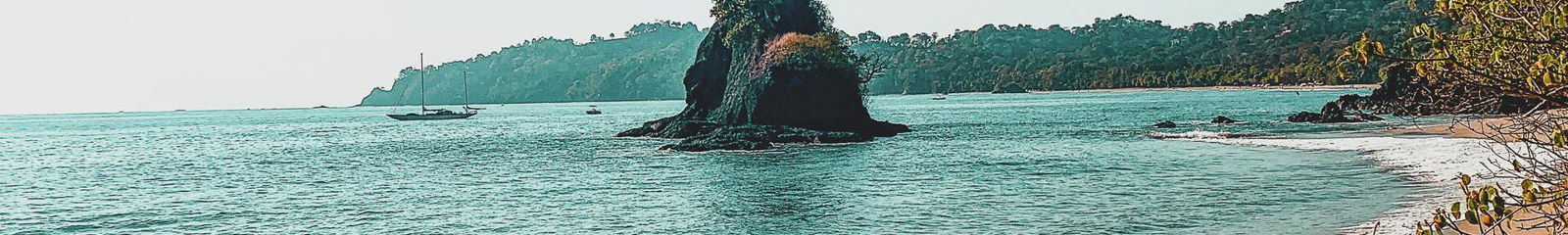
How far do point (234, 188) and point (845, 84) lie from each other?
34874 millimetres

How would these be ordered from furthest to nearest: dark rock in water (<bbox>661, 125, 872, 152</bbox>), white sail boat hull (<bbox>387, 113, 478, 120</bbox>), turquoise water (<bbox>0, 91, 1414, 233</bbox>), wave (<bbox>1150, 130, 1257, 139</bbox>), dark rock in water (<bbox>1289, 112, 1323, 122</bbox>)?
white sail boat hull (<bbox>387, 113, 478, 120</bbox>) < dark rock in water (<bbox>1289, 112, 1323, 122</bbox>) < wave (<bbox>1150, 130, 1257, 139</bbox>) < dark rock in water (<bbox>661, 125, 872, 152</bbox>) < turquoise water (<bbox>0, 91, 1414, 233</bbox>)

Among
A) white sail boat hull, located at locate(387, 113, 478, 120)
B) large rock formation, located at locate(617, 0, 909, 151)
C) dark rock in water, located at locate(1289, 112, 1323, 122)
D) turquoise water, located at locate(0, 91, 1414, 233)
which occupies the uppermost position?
large rock formation, located at locate(617, 0, 909, 151)

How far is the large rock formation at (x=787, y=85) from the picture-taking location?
2564 inches

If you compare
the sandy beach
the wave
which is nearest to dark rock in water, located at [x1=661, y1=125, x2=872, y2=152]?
the wave

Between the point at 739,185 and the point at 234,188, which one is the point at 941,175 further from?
the point at 234,188

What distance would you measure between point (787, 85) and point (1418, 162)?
1391 inches

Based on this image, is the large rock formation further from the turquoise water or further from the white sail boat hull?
the white sail boat hull

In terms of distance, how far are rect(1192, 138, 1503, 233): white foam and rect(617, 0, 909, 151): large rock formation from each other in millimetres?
19238

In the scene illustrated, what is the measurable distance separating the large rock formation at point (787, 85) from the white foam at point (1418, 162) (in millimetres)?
19238

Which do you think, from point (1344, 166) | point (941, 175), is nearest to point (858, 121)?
point (941, 175)

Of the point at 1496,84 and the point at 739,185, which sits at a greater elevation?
the point at 1496,84

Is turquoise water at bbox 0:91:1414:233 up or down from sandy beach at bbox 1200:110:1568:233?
down

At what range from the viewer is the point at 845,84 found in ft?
227

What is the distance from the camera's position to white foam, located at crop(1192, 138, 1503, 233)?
893 inches
